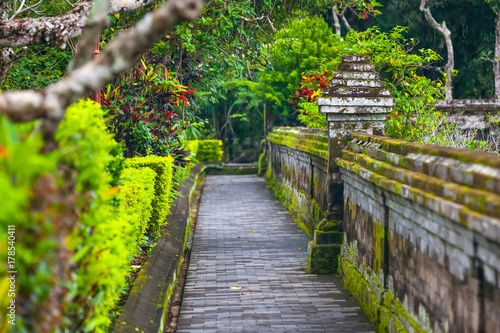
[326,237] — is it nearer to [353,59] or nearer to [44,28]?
[353,59]

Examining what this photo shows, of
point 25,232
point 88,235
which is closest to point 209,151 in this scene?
point 88,235

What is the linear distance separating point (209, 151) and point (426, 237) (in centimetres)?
2487

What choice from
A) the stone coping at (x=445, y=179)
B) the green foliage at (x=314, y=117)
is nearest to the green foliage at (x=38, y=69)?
the green foliage at (x=314, y=117)

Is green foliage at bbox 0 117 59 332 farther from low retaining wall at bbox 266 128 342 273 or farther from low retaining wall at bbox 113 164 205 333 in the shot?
low retaining wall at bbox 266 128 342 273

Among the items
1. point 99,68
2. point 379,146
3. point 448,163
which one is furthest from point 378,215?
point 99,68

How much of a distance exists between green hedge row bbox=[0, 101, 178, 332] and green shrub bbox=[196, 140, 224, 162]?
23945 millimetres

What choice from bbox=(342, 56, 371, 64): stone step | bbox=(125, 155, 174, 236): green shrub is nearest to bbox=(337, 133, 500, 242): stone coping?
bbox=(342, 56, 371, 64): stone step

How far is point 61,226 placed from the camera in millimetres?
2967

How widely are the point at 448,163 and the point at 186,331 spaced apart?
12.0 feet

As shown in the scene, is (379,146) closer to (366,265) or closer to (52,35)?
(366,265)

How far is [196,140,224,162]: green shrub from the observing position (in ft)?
96.5

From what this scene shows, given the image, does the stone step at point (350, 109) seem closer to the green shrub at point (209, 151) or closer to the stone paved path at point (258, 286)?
the stone paved path at point (258, 286)

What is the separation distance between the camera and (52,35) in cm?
688

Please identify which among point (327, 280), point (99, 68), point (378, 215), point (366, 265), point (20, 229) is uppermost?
point (99, 68)
